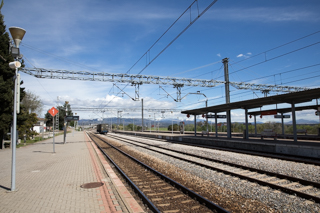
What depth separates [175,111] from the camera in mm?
60188

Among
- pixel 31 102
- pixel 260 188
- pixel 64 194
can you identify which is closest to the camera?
pixel 64 194

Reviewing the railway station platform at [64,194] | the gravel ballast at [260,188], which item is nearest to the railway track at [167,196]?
the railway station platform at [64,194]

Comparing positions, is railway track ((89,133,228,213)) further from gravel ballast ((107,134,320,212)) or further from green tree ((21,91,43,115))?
green tree ((21,91,43,115))

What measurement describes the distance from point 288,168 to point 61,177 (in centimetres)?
959

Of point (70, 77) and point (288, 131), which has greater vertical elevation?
point (70, 77)

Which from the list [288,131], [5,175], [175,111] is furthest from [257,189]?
[175,111]

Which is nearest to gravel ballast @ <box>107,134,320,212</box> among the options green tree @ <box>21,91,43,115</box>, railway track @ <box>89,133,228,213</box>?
railway track @ <box>89,133,228,213</box>

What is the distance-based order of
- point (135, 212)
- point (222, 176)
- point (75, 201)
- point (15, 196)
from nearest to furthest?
point (135, 212) → point (75, 201) → point (15, 196) → point (222, 176)

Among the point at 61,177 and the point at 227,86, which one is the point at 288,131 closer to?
the point at 227,86

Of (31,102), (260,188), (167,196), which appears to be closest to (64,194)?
(167,196)

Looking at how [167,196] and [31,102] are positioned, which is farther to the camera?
[31,102]

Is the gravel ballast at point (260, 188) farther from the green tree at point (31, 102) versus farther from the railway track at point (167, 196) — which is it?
the green tree at point (31, 102)

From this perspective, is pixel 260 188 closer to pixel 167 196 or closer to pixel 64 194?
pixel 167 196

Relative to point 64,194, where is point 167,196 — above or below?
below
